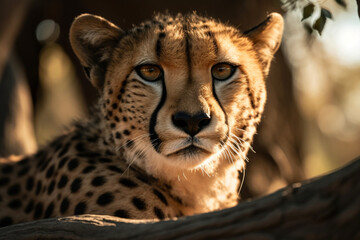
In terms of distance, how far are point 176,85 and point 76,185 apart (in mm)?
656

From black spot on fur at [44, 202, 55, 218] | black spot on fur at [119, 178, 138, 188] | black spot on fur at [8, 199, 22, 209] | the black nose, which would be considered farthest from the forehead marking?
black spot on fur at [8, 199, 22, 209]

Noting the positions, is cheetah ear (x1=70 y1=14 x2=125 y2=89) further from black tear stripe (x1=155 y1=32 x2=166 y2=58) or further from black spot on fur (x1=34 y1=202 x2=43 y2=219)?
black spot on fur (x1=34 y1=202 x2=43 y2=219)

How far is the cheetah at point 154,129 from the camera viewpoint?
2400 mm

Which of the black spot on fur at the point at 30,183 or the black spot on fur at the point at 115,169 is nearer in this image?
the black spot on fur at the point at 115,169

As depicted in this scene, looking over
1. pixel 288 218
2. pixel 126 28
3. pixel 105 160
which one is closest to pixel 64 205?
pixel 105 160

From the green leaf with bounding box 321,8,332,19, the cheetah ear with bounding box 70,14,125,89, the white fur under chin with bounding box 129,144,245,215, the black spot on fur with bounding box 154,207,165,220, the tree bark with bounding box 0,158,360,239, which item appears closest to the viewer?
the tree bark with bounding box 0,158,360,239

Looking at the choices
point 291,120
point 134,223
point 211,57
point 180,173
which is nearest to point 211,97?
point 211,57

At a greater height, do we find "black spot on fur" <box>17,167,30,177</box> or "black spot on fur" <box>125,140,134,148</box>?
"black spot on fur" <box>125,140,134,148</box>

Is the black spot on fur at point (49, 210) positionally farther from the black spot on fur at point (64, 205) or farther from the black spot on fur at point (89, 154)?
the black spot on fur at point (89, 154)

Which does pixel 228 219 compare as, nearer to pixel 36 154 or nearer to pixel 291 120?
pixel 36 154

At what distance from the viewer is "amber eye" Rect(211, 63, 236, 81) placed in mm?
2650

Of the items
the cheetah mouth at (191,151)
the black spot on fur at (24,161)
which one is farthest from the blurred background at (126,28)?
the cheetah mouth at (191,151)

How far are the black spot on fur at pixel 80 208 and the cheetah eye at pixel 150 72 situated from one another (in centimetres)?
67

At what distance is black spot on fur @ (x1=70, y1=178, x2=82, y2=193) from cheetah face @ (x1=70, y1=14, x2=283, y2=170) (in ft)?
0.85
